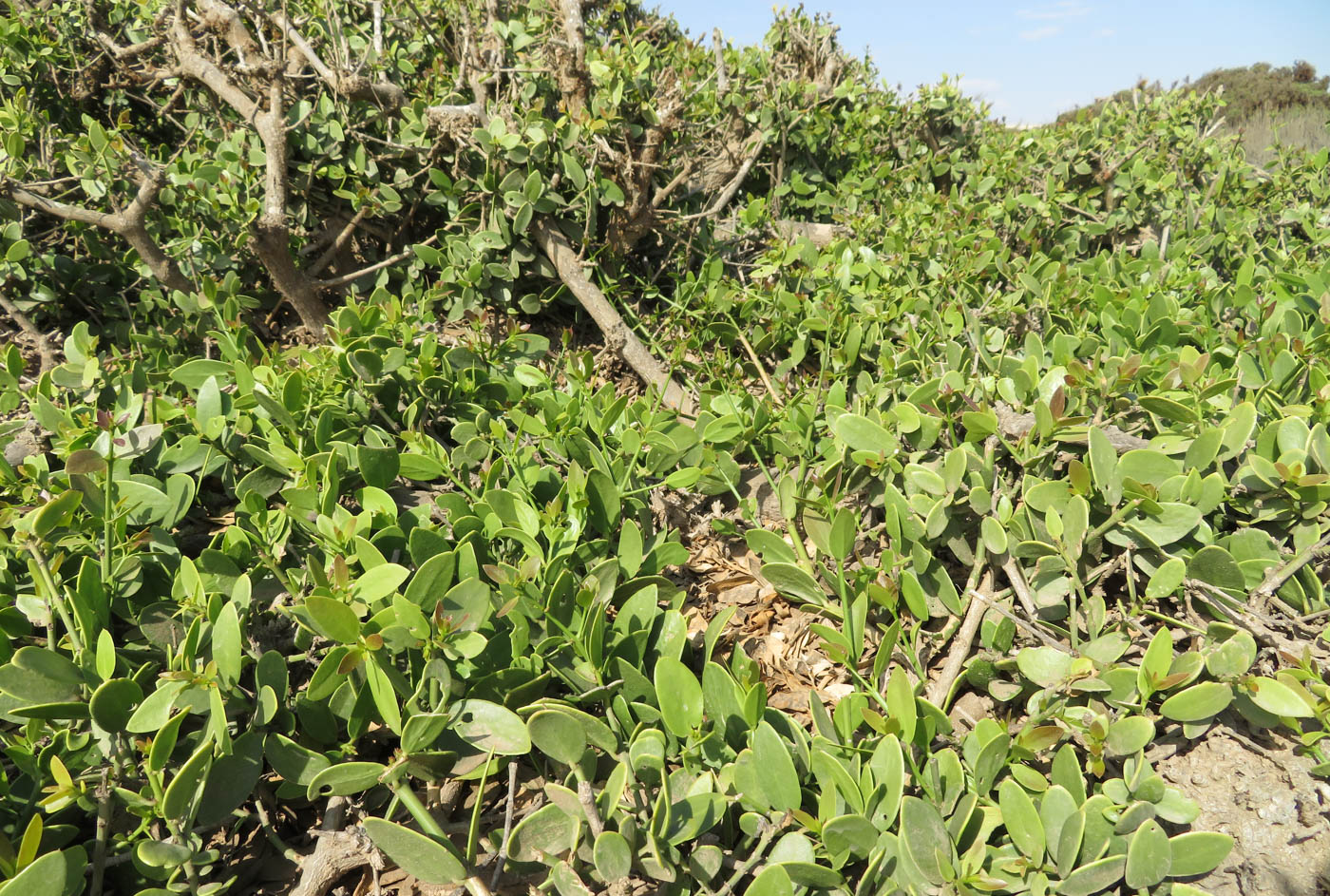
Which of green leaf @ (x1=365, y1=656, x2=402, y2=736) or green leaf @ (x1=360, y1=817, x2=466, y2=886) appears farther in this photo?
green leaf @ (x1=365, y1=656, x2=402, y2=736)

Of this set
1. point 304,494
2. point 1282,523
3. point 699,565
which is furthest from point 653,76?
point 1282,523

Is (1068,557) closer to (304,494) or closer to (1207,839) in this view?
(1207,839)

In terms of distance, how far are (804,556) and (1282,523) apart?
104 cm

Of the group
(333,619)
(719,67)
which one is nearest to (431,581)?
(333,619)

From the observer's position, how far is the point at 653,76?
3.86 m

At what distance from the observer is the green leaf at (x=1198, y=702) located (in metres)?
1.31

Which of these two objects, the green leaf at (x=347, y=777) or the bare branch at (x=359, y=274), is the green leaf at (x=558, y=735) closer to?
the green leaf at (x=347, y=777)

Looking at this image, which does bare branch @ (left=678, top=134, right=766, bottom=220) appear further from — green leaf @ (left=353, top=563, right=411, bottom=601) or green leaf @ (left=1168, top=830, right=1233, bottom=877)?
green leaf @ (left=1168, top=830, right=1233, bottom=877)

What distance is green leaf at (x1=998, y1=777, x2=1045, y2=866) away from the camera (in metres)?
1.24

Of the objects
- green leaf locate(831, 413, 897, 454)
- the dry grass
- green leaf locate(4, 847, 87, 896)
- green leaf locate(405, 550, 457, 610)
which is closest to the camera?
green leaf locate(4, 847, 87, 896)

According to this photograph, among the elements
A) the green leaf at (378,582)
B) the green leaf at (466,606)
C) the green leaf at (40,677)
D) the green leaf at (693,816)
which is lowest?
the green leaf at (693,816)

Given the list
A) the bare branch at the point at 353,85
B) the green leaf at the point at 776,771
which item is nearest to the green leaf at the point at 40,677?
the green leaf at the point at 776,771

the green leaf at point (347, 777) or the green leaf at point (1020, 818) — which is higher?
the green leaf at point (347, 777)

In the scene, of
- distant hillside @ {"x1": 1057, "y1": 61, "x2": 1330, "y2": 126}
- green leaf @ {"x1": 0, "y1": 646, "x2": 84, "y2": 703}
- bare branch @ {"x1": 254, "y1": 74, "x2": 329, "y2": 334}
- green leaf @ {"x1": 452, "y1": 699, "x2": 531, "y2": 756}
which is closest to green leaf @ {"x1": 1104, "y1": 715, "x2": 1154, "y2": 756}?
green leaf @ {"x1": 452, "y1": 699, "x2": 531, "y2": 756}
